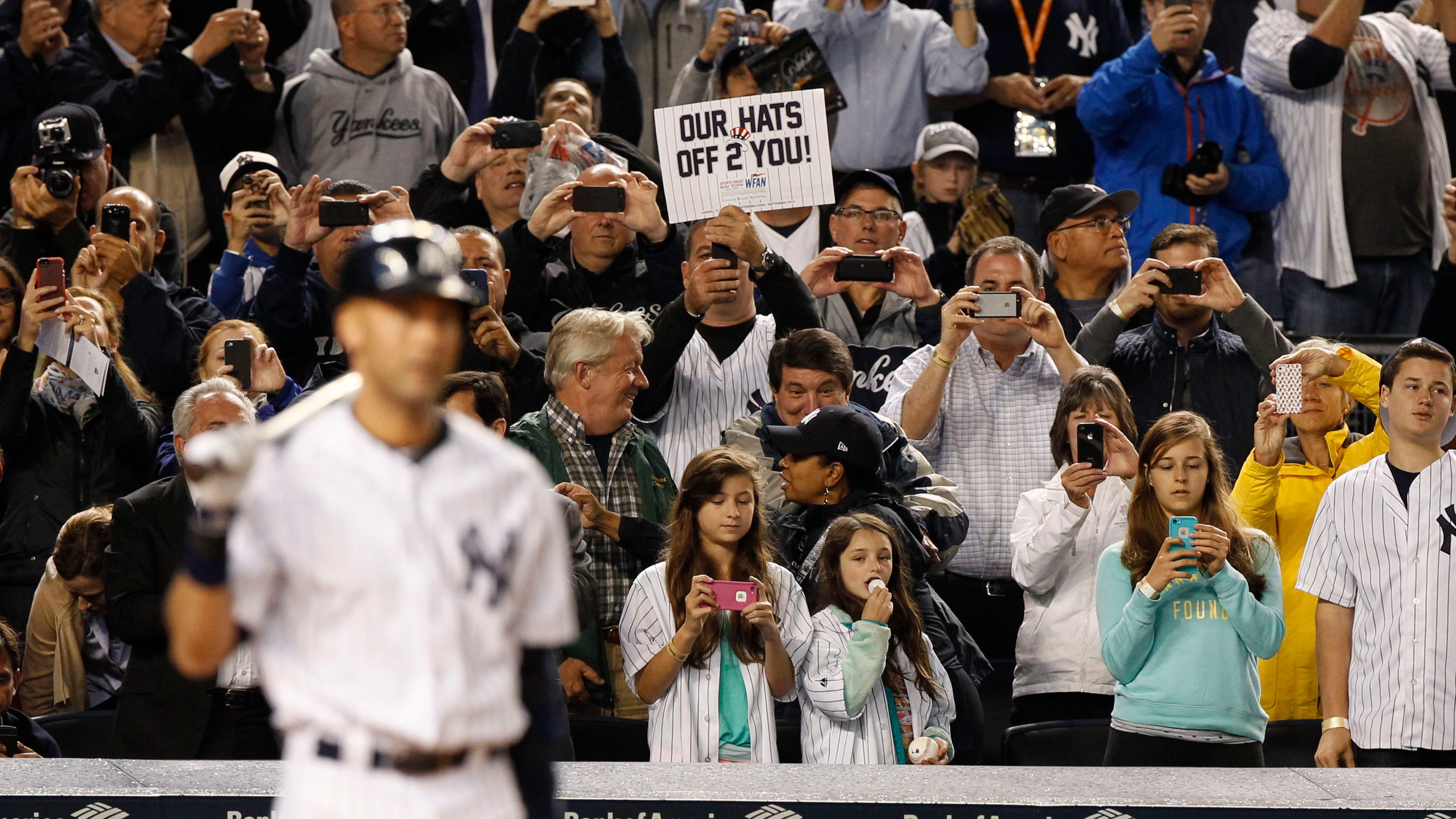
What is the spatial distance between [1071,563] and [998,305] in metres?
1.06

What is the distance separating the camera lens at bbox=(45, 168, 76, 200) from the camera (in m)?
7.48

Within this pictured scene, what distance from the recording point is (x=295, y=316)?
6938mm

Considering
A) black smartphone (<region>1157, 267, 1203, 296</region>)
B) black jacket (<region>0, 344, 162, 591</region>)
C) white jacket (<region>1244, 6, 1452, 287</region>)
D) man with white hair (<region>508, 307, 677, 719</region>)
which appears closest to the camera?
man with white hair (<region>508, 307, 677, 719</region>)

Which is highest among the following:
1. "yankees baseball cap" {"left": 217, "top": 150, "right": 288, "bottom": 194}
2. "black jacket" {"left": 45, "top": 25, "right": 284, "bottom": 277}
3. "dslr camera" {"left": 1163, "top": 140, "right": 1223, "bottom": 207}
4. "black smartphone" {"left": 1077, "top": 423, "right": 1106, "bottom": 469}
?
"black jacket" {"left": 45, "top": 25, "right": 284, "bottom": 277}

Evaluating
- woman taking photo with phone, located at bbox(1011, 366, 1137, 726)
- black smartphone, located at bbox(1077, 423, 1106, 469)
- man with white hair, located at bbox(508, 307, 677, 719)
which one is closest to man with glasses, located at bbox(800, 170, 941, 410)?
man with white hair, located at bbox(508, 307, 677, 719)

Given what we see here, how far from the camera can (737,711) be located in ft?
17.2

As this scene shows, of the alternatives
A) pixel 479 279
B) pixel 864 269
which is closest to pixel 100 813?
pixel 479 279

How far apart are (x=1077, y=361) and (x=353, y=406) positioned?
4217mm

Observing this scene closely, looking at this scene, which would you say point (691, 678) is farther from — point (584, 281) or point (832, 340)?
point (584, 281)

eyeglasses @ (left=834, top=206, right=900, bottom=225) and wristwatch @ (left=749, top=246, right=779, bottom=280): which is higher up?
eyeglasses @ (left=834, top=206, right=900, bottom=225)

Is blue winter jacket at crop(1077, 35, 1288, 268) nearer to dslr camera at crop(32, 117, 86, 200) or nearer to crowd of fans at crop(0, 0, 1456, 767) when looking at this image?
crowd of fans at crop(0, 0, 1456, 767)

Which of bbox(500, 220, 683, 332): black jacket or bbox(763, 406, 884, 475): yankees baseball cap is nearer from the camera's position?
bbox(763, 406, 884, 475): yankees baseball cap

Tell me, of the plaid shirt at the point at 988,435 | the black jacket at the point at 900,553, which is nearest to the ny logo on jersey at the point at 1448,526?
the plaid shirt at the point at 988,435

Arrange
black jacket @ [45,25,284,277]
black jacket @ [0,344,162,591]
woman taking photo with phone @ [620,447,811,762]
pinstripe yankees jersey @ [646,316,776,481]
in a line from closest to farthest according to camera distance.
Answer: woman taking photo with phone @ [620,447,811,762]
black jacket @ [0,344,162,591]
pinstripe yankees jersey @ [646,316,776,481]
black jacket @ [45,25,284,277]
